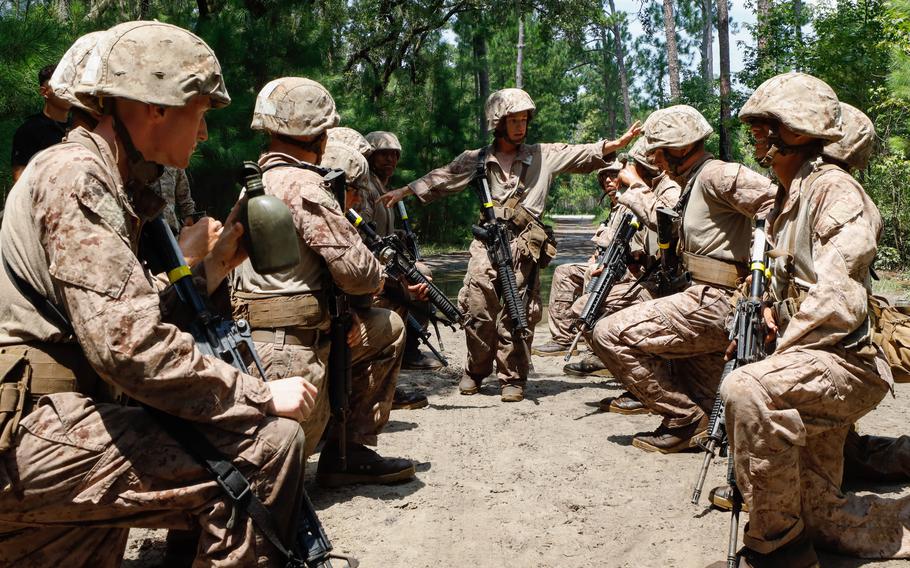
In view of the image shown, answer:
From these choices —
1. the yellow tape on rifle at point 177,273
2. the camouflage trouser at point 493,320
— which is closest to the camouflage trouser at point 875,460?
the camouflage trouser at point 493,320

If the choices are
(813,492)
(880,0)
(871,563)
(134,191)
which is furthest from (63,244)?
(880,0)

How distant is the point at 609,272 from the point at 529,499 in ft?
8.96

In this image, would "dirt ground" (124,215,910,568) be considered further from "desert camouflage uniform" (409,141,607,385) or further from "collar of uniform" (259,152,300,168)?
"collar of uniform" (259,152,300,168)

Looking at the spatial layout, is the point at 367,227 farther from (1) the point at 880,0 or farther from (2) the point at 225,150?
(1) the point at 880,0

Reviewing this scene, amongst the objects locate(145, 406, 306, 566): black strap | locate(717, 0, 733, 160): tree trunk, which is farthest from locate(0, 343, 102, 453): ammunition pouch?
locate(717, 0, 733, 160): tree trunk

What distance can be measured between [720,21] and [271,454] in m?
23.2

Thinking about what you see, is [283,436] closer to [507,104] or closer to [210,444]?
[210,444]

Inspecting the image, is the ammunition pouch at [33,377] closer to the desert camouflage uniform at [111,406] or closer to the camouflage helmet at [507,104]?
the desert camouflage uniform at [111,406]

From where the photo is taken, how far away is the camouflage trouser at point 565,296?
9695mm

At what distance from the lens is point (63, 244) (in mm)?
2291

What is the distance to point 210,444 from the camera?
2486mm

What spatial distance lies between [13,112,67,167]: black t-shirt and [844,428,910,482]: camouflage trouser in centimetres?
517

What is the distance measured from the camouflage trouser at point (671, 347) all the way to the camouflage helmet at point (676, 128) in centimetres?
112

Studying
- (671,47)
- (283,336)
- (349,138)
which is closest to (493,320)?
(349,138)
